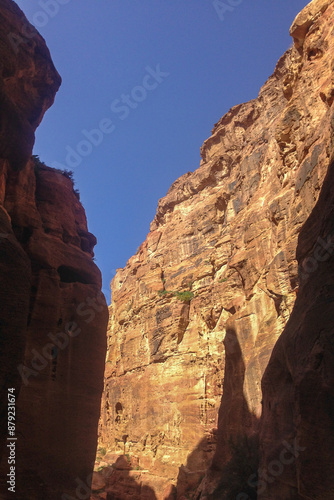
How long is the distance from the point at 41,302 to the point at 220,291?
23.3m

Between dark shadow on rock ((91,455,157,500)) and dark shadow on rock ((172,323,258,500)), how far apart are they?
4009 millimetres

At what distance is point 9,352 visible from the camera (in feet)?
32.0

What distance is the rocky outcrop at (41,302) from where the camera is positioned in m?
11.6

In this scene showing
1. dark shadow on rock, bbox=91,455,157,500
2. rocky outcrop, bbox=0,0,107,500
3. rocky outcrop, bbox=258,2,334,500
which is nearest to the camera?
rocky outcrop, bbox=258,2,334,500

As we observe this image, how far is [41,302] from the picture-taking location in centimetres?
1492

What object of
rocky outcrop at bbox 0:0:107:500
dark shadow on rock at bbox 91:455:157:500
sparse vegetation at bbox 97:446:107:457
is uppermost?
rocky outcrop at bbox 0:0:107:500

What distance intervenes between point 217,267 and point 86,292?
24.2m

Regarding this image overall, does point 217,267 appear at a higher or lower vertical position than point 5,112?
higher

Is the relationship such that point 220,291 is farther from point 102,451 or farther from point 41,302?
point 41,302

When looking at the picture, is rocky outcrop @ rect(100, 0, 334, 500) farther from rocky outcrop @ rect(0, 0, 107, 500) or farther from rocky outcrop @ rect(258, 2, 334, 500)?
rocky outcrop @ rect(0, 0, 107, 500)

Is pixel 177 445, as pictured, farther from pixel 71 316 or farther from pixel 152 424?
pixel 71 316

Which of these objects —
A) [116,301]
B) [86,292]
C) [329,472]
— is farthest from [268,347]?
[116,301]

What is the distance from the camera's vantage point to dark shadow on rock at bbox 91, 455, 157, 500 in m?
31.7

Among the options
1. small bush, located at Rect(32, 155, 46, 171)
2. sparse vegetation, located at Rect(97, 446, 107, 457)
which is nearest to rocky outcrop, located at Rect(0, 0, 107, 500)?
small bush, located at Rect(32, 155, 46, 171)
